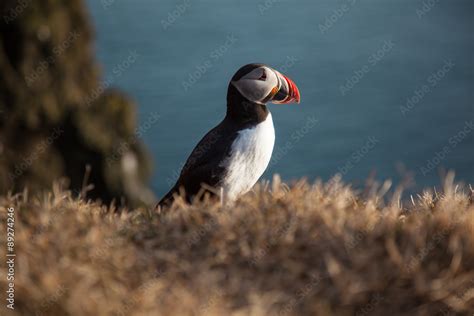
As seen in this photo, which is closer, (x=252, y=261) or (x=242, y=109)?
(x=252, y=261)

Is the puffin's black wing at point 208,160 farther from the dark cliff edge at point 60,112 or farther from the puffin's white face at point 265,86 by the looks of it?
the dark cliff edge at point 60,112

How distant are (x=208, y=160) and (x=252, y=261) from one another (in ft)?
5.11

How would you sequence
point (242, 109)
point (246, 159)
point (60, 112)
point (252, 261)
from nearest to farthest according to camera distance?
point (252, 261) → point (246, 159) → point (242, 109) → point (60, 112)

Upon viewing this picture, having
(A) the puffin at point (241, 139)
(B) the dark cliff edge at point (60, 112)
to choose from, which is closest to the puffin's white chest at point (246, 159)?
(A) the puffin at point (241, 139)

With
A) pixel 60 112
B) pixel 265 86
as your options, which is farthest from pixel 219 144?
pixel 60 112

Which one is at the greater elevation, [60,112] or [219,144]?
[219,144]

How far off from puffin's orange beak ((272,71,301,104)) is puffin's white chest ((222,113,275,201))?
0.21 meters

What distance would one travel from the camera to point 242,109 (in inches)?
192

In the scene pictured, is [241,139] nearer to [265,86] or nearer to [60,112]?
[265,86]

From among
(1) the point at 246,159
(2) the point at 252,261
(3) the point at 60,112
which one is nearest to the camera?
(2) the point at 252,261

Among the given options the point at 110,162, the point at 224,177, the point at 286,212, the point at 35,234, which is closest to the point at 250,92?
the point at 224,177

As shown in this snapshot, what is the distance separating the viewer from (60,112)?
23.1 ft

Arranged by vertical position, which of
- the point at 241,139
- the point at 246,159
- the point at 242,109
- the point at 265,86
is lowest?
the point at 246,159

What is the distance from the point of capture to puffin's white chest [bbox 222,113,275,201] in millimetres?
4738
